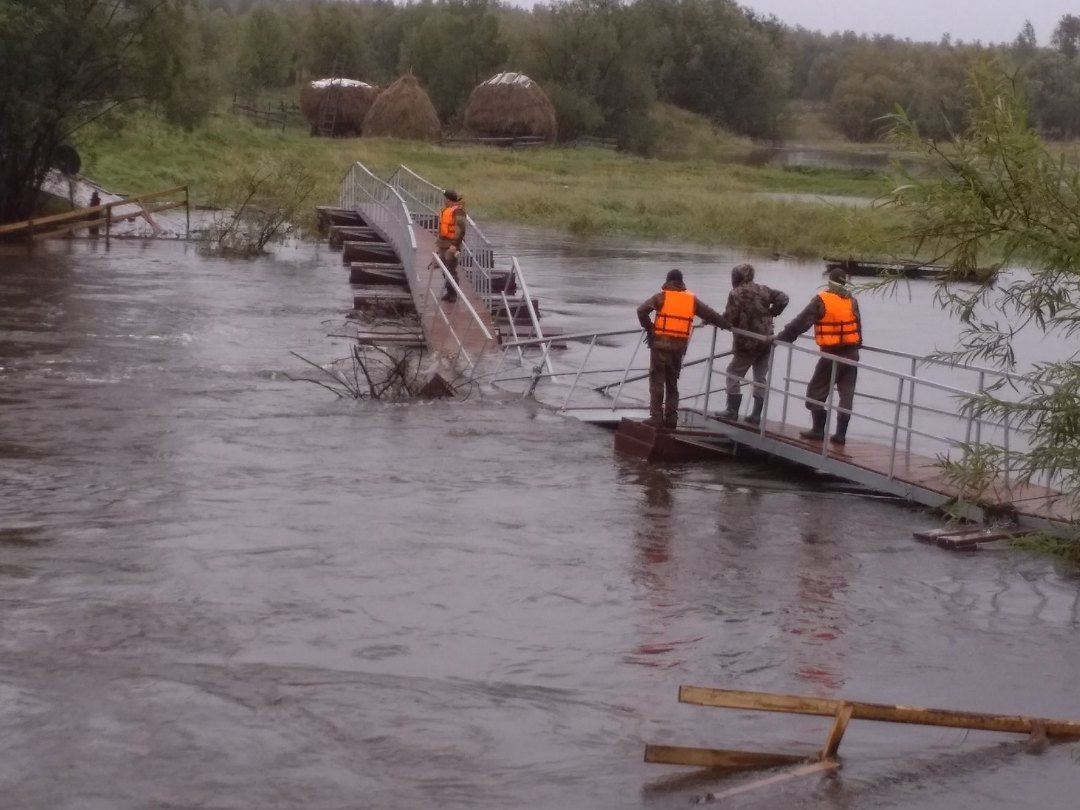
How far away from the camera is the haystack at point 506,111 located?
82625 millimetres

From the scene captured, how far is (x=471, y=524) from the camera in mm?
13969

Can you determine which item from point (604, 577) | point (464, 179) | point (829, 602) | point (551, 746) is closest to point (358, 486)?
point (604, 577)

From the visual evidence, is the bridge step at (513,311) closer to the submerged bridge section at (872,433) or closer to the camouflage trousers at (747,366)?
the submerged bridge section at (872,433)

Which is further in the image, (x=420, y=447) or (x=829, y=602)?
(x=420, y=447)

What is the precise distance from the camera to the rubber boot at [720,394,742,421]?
16394mm

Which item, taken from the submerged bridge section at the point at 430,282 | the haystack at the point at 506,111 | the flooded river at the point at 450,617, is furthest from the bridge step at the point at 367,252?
the haystack at the point at 506,111

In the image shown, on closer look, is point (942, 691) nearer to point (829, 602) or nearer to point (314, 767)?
point (829, 602)

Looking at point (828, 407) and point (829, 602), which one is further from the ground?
point (828, 407)

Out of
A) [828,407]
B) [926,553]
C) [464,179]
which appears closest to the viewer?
[926,553]

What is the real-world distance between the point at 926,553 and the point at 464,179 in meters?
49.4

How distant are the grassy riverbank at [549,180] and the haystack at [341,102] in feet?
26.9

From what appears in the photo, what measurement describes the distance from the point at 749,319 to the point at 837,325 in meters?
1.20

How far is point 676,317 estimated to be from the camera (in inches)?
630

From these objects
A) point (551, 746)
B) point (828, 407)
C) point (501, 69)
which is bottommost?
point (551, 746)
